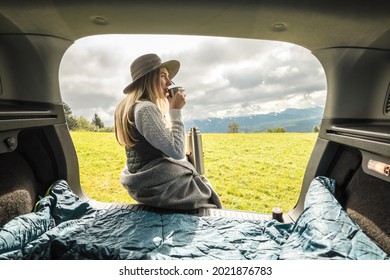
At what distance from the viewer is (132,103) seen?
5.24 ft

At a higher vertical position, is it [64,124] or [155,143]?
[64,124]

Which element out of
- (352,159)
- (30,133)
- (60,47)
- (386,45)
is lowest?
(352,159)

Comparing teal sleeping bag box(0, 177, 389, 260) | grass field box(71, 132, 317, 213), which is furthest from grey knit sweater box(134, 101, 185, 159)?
grass field box(71, 132, 317, 213)

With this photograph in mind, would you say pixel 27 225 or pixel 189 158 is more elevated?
pixel 189 158

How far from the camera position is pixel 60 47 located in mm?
1811

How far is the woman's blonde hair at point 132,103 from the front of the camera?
157 cm

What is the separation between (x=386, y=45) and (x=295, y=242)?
1251 millimetres

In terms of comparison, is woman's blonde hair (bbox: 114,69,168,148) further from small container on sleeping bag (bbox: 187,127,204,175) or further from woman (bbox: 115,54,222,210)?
small container on sleeping bag (bbox: 187,127,204,175)

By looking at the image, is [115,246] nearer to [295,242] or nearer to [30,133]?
[295,242]

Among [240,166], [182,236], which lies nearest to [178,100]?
[182,236]

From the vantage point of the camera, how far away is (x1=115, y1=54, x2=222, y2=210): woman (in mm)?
1497

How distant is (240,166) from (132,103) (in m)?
2.85

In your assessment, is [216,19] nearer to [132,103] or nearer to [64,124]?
[132,103]
